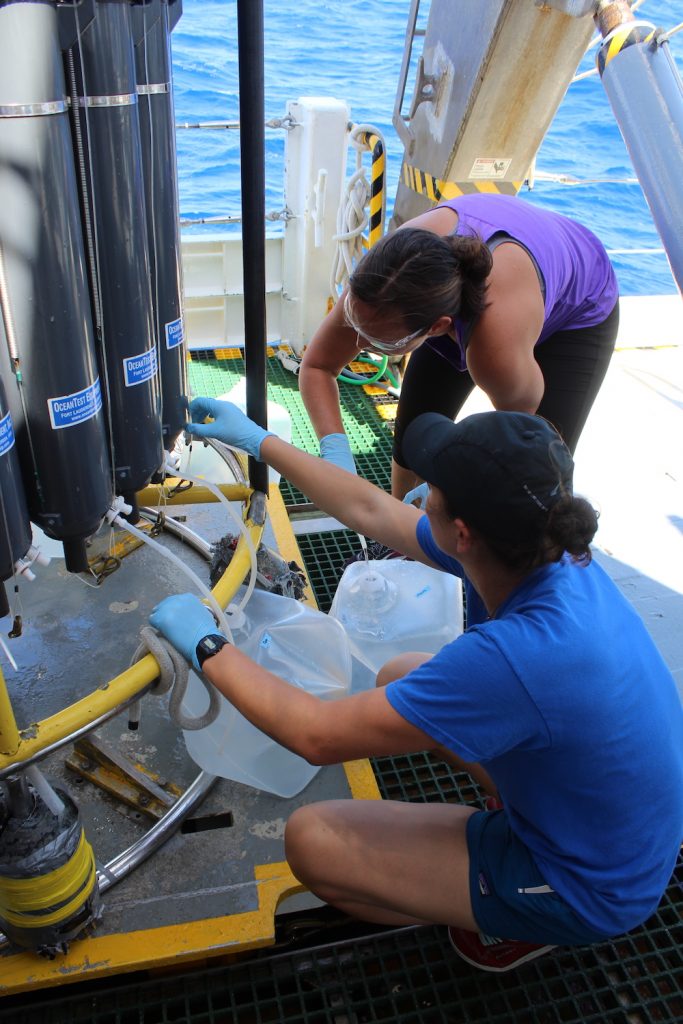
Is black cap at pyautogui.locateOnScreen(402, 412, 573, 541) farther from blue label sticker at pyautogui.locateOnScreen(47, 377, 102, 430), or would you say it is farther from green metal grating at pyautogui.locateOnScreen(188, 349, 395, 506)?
green metal grating at pyautogui.locateOnScreen(188, 349, 395, 506)

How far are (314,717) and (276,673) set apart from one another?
71 cm

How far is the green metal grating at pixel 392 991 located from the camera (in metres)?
1.58

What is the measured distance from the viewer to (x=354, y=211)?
11.5 ft

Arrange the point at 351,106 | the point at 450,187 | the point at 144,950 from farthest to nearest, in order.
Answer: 1. the point at 351,106
2. the point at 450,187
3. the point at 144,950

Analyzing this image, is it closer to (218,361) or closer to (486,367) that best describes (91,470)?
(486,367)

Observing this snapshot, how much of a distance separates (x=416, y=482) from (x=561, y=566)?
1.45 meters

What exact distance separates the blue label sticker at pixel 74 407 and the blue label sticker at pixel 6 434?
8 cm

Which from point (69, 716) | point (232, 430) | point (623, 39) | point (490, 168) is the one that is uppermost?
point (623, 39)

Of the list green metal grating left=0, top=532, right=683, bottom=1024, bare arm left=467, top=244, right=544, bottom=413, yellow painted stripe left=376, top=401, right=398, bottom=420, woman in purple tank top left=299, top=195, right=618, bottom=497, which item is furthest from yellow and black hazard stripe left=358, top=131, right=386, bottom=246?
green metal grating left=0, top=532, right=683, bottom=1024

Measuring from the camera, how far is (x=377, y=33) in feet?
64.3

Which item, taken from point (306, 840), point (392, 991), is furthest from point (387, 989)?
point (306, 840)

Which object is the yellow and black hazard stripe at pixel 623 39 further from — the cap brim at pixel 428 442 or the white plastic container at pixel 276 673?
the white plastic container at pixel 276 673

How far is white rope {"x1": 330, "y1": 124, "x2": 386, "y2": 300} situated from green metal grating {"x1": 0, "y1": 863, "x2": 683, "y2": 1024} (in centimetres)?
270

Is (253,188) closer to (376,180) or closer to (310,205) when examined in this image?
(376,180)
